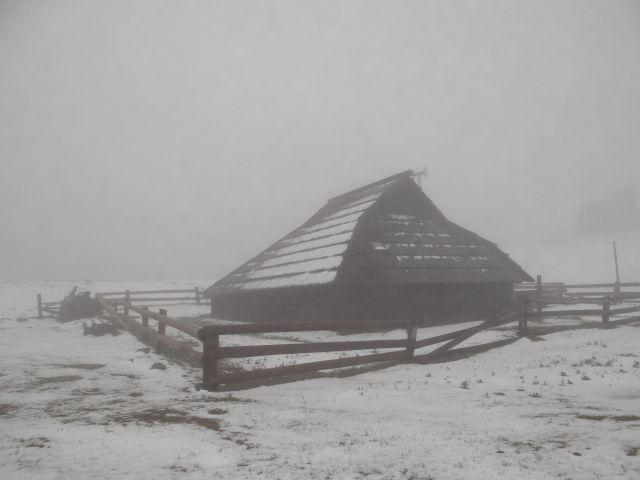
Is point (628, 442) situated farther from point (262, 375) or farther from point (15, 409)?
point (15, 409)

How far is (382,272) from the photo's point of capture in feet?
44.0

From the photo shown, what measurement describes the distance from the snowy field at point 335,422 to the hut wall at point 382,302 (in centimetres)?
586

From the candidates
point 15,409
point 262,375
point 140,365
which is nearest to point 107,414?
point 15,409

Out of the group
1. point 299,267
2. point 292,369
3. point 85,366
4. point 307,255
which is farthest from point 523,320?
point 85,366

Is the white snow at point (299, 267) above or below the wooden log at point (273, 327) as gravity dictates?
above

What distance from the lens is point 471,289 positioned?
15.6 m

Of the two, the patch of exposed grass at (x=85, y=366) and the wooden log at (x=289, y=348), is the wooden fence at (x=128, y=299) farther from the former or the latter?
the wooden log at (x=289, y=348)

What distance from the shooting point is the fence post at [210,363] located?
5656mm

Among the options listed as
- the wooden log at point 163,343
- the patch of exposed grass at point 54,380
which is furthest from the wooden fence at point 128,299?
the patch of exposed grass at point 54,380

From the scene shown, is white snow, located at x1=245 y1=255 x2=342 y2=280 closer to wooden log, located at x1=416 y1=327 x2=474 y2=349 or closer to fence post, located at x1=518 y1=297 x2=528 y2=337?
wooden log, located at x1=416 y1=327 x2=474 y2=349

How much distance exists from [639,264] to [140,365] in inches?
2467

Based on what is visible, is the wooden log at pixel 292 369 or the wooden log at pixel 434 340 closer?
the wooden log at pixel 292 369

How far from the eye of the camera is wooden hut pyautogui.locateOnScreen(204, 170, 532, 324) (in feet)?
44.5

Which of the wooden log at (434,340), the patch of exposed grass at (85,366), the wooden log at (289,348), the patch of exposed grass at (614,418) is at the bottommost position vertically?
the patch of exposed grass at (85,366)
